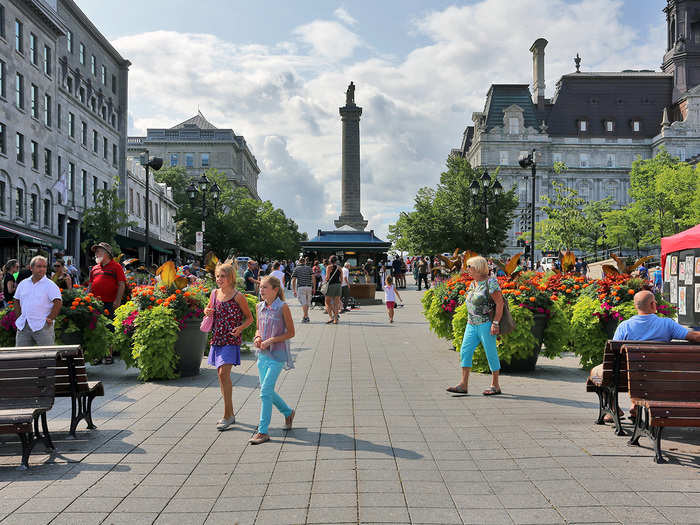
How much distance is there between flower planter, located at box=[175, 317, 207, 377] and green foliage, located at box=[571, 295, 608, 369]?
225 inches

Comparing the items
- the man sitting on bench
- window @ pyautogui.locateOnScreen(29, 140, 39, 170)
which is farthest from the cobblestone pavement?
window @ pyautogui.locateOnScreen(29, 140, 39, 170)

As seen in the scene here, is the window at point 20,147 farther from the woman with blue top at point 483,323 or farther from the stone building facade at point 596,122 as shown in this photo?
the stone building facade at point 596,122

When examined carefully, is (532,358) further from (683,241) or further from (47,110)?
(47,110)

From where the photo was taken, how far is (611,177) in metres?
94.0

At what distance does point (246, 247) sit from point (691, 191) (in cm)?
3801

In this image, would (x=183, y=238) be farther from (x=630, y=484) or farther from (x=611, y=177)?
(x=630, y=484)

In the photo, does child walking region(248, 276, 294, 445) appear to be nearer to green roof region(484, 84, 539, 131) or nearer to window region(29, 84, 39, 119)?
window region(29, 84, 39, 119)

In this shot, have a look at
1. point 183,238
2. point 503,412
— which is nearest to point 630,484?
point 503,412

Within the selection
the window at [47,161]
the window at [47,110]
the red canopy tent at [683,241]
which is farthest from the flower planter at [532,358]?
the window at [47,110]

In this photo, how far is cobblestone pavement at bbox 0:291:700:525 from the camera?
4.63m

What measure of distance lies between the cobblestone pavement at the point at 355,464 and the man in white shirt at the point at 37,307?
1070 millimetres

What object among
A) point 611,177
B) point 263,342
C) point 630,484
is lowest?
point 630,484

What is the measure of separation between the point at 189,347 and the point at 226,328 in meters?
3.66

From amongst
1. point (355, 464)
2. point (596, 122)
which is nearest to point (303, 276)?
point (355, 464)
